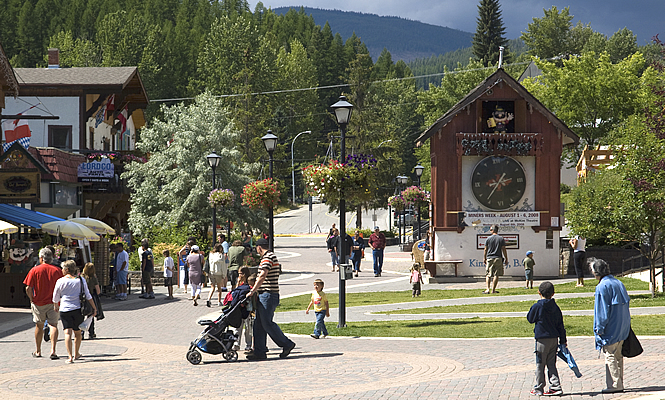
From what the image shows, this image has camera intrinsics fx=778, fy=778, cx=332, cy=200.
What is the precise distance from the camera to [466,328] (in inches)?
606

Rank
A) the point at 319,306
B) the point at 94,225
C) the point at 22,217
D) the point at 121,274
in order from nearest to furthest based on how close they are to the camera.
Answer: the point at 319,306, the point at 22,217, the point at 94,225, the point at 121,274

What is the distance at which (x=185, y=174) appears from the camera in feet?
124

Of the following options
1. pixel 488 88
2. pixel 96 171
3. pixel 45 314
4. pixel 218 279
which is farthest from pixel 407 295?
pixel 96 171

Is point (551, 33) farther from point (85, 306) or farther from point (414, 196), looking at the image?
point (85, 306)

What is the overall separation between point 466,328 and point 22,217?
45.1 feet

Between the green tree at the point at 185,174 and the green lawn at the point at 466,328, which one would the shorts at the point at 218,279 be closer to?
the green lawn at the point at 466,328

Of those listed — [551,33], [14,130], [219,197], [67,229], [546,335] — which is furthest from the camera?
[551,33]

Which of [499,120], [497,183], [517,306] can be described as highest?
[499,120]

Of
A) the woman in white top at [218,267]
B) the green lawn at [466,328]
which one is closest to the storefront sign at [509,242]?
the woman in white top at [218,267]

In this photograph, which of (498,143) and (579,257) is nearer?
(579,257)

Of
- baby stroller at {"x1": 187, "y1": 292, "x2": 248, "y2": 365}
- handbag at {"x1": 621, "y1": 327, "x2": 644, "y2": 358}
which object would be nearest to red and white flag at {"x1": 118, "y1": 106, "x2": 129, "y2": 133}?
baby stroller at {"x1": 187, "y1": 292, "x2": 248, "y2": 365}

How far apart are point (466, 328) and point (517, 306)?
4472 mm

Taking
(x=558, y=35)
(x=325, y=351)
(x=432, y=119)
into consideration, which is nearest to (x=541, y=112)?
(x=325, y=351)

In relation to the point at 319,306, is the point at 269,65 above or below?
above
